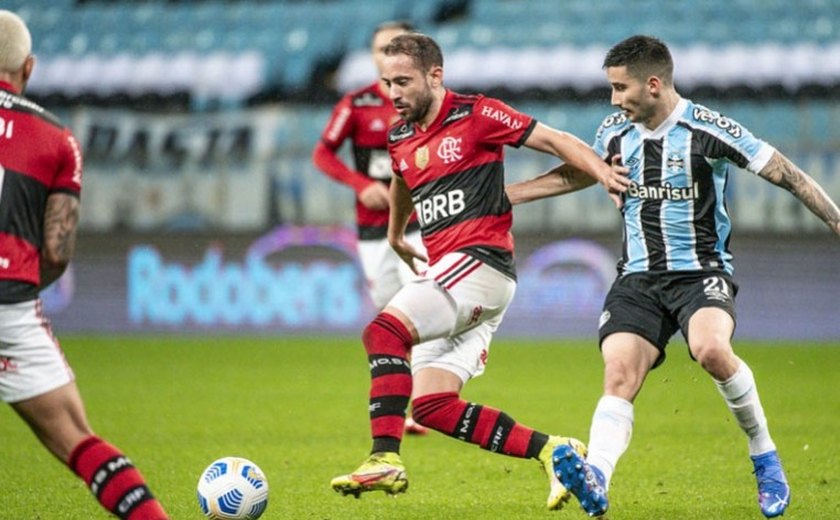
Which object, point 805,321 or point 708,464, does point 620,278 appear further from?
point 805,321

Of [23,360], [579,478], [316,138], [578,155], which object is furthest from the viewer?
[316,138]

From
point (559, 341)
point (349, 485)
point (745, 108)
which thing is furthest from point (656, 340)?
point (745, 108)

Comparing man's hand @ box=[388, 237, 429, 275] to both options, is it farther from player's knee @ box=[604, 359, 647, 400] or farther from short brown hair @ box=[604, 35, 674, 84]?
short brown hair @ box=[604, 35, 674, 84]

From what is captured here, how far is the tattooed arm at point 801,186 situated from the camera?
5141 mm

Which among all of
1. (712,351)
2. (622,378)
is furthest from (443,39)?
(712,351)

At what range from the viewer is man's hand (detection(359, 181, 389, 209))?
758cm

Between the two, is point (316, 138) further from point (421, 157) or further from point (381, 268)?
point (421, 157)

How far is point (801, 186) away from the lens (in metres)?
5.18

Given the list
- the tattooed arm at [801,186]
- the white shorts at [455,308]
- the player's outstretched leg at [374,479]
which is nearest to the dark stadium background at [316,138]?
the white shorts at [455,308]

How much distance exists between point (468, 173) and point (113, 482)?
203 centimetres

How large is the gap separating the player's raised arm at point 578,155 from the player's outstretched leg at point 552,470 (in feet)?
3.30

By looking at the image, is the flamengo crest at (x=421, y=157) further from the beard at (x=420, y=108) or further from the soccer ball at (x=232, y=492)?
the soccer ball at (x=232, y=492)

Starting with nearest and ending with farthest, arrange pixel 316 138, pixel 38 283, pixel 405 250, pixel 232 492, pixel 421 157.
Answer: pixel 38 283, pixel 232 492, pixel 421 157, pixel 405 250, pixel 316 138

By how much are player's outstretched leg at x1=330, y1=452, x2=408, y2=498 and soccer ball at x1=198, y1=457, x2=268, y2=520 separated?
342 millimetres
